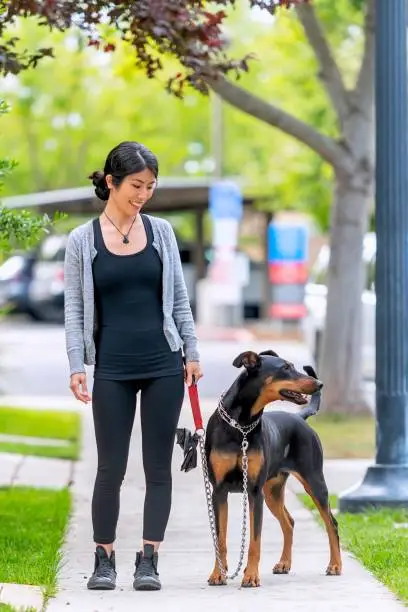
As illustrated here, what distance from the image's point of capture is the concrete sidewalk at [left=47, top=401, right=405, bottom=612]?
257 inches

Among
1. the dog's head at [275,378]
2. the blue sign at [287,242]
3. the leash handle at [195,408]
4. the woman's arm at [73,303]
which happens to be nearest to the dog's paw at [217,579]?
the leash handle at [195,408]

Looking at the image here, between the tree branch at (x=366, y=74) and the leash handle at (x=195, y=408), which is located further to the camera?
the tree branch at (x=366, y=74)

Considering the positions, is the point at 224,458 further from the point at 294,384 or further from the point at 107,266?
the point at 107,266

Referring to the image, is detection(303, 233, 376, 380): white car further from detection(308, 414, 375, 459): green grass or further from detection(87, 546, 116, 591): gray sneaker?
detection(87, 546, 116, 591): gray sneaker

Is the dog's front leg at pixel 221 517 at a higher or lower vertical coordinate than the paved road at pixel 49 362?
higher

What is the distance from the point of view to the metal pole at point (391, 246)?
9586mm

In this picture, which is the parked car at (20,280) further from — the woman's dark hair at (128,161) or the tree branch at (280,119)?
the woman's dark hair at (128,161)

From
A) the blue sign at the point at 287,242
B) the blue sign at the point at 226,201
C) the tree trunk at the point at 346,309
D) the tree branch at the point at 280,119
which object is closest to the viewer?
the tree branch at the point at 280,119

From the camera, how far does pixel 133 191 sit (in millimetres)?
6746

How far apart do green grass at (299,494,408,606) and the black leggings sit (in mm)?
1118

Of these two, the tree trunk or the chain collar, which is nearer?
the chain collar

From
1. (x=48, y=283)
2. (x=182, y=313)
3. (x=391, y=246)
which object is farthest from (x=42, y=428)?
(x=48, y=283)

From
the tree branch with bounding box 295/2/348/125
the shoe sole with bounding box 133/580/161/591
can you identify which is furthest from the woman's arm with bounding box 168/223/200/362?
the tree branch with bounding box 295/2/348/125

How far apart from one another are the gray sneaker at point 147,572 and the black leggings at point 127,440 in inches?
2.7
